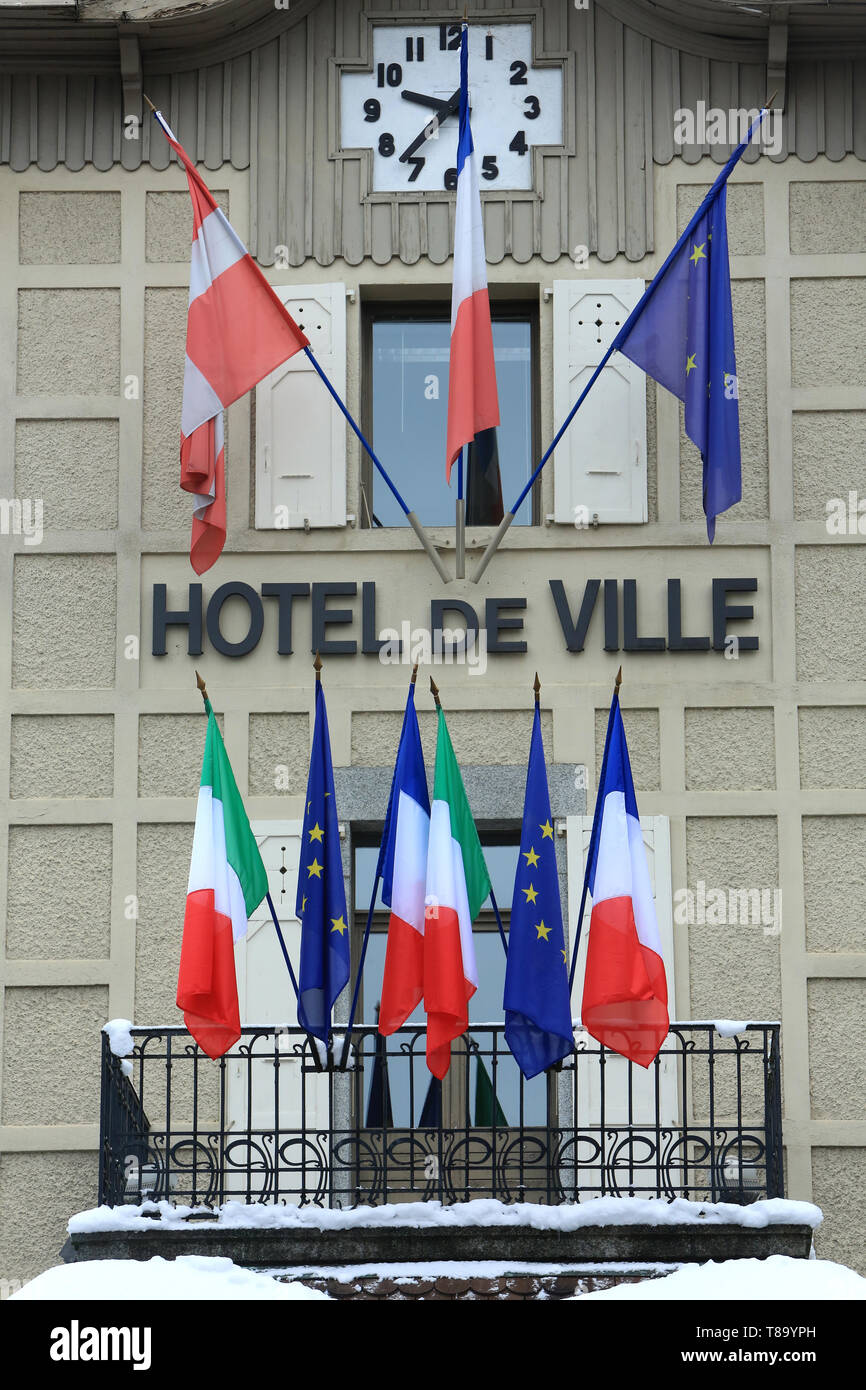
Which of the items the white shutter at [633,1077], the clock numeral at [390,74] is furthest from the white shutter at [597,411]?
the white shutter at [633,1077]

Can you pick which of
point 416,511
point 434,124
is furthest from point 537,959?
point 434,124

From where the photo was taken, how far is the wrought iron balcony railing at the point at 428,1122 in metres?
10.7

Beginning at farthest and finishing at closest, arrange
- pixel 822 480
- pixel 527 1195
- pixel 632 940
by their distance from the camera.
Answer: pixel 822 480, pixel 527 1195, pixel 632 940

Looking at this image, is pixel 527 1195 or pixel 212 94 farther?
pixel 212 94

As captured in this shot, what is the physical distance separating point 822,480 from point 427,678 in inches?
92.9

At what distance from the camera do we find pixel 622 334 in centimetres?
1183

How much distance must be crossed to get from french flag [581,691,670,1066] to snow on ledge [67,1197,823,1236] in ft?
2.16

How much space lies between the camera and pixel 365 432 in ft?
42.1

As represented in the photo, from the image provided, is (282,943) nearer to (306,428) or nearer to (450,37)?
(306,428)

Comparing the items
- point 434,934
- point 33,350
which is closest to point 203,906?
point 434,934

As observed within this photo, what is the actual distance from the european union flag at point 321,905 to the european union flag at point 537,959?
79cm

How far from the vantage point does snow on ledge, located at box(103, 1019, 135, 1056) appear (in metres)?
10.8

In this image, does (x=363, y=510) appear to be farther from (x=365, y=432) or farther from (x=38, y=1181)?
(x=38, y=1181)

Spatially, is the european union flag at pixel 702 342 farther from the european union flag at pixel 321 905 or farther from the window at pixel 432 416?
the european union flag at pixel 321 905
